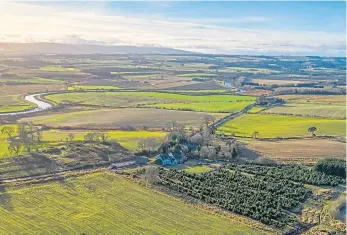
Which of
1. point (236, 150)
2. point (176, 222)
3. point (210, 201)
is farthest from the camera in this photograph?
point (236, 150)

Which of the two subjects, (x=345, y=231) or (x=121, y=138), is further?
(x=121, y=138)

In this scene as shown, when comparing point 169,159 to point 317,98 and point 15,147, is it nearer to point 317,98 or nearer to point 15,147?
point 15,147

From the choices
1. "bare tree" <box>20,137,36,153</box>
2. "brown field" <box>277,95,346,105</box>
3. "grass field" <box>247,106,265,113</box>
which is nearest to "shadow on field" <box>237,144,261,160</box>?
"bare tree" <box>20,137,36,153</box>

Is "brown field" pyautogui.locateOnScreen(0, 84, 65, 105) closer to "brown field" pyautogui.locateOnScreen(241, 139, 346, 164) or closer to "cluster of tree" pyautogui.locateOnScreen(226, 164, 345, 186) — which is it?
"brown field" pyautogui.locateOnScreen(241, 139, 346, 164)

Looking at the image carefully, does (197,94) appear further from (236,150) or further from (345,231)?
(345,231)

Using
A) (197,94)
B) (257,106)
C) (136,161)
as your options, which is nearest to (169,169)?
(136,161)
